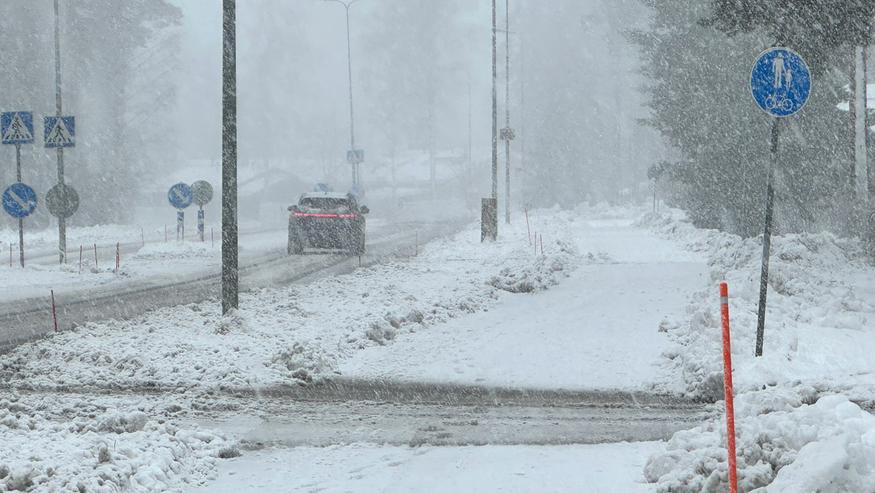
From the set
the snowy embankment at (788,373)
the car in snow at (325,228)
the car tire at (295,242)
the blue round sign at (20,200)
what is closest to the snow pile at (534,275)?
the snowy embankment at (788,373)

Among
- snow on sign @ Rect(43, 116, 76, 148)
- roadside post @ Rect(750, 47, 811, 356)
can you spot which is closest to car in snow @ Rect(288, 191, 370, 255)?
snow on sign @ Rect(43, 116, 76, 148)

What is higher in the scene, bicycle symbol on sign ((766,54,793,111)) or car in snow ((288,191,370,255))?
bicycle symbol on sign ((766,54,793,111))

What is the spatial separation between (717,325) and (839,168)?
575 inches

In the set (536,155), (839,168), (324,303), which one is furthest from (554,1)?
(324,303)

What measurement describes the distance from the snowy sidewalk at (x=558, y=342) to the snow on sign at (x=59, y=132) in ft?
39.9

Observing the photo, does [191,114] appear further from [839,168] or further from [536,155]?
[839,168]

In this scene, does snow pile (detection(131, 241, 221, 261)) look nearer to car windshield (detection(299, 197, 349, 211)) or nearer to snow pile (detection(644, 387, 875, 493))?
car windshield (detection(299, 197, 349, 211))

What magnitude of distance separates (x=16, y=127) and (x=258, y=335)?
12.8 m

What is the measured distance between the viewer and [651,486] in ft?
20.8

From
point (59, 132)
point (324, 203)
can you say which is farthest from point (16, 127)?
point (324, 203)

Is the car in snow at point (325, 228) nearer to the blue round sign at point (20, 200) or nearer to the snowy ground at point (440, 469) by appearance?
the blue round sign at point (20, 200)

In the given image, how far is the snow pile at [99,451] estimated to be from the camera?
606cm

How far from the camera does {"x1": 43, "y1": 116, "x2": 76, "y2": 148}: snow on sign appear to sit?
23219 mm

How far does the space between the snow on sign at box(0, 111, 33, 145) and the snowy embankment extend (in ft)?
50.0
